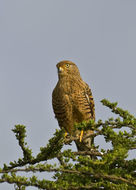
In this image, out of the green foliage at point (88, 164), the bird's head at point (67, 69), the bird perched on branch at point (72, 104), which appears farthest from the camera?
the bird's head at point (67, 69)

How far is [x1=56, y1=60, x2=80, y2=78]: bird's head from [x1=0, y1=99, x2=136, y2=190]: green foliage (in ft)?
12.3

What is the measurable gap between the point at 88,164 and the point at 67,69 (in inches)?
187

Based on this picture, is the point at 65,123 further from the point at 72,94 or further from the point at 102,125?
the point at 102,125

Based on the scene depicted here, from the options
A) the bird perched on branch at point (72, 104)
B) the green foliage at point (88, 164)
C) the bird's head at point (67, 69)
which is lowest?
the green foliage at point (88, 164)

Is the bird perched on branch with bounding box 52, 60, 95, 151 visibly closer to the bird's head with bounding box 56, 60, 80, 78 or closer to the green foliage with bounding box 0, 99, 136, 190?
the bird's head with bounding box 56, 60, 80, 78

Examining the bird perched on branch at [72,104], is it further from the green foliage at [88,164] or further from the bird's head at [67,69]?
the green foliage at [88,164]

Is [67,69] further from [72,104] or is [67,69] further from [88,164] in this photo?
[88,164]

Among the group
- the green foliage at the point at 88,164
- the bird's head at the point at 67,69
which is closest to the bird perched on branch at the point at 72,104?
the bird's head at the point at 67,69

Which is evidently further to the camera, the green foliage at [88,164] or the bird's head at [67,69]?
the bird's head at [67,69]

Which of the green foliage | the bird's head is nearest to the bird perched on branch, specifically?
the bird's head

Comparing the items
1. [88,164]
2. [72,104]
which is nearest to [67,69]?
[72,104]

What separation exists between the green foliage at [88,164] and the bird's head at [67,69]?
3.74 metres

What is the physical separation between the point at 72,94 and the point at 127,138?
3351 mm

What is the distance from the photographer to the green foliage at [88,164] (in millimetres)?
3695
